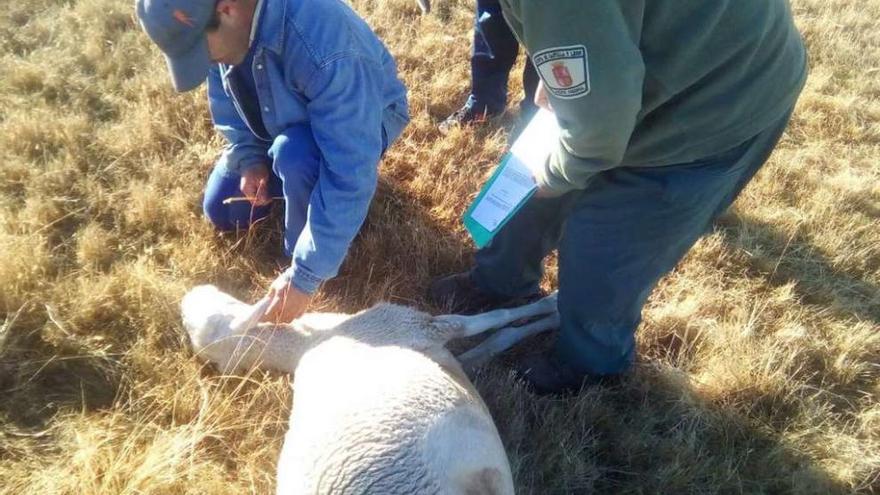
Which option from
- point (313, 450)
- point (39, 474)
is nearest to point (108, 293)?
point (39, 474)

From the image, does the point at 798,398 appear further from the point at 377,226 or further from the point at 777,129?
the point at 377,226

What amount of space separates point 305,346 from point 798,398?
5.94 ft

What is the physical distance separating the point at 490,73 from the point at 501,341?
165 centimetres

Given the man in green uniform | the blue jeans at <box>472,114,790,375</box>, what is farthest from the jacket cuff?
the blue jeans at <box>472,114,790,375</box>

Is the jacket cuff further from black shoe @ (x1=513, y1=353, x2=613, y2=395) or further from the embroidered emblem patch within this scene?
black shoe @ (x1=513, y1=353, x2=613, y2=395)

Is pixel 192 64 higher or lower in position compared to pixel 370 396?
higher

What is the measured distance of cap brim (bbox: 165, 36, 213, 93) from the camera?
2025 millimetres

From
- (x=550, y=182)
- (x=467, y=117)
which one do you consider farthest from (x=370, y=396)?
(x=467, y=117)

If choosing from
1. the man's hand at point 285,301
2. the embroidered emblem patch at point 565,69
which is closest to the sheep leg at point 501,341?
the man's hand at point 285,301

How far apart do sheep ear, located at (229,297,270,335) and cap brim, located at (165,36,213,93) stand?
30.0 inches

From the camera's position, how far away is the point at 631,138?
1.93 m

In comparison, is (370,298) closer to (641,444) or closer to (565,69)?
(641,444)

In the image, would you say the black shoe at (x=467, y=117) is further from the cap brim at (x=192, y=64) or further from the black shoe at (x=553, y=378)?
the cap brim at (x=192, y=64)

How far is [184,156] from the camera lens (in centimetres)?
329
